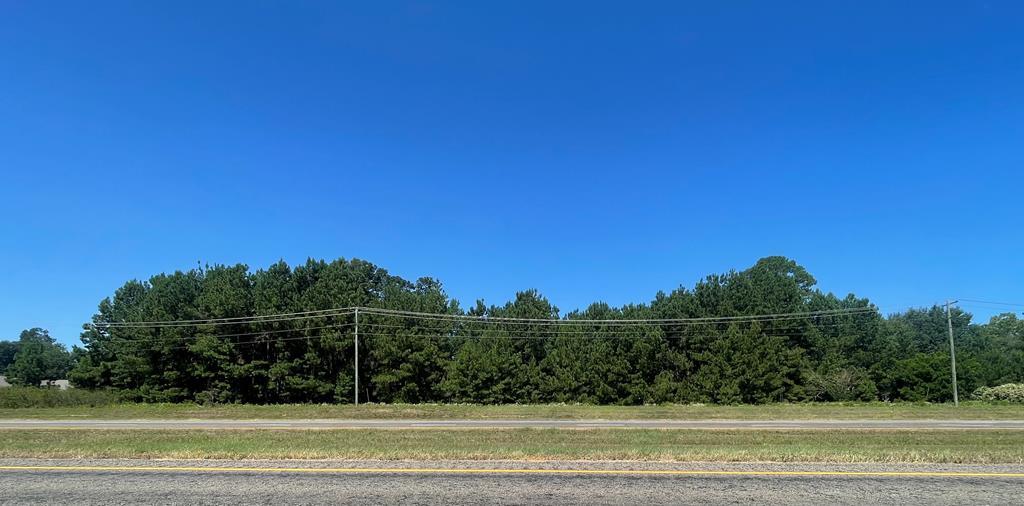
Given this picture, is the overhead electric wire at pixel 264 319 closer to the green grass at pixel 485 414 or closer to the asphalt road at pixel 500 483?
the green grass at pixel 485 414

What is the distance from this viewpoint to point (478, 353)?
48.4 metres

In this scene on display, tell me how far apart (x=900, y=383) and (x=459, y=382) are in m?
40.2

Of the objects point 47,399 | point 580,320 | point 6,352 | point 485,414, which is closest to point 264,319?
point 47,399

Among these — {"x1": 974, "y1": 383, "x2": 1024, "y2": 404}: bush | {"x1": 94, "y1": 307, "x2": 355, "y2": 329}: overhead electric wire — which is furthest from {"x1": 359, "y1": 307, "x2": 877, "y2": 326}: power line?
{"x1": 974, "y1": 383, "x2": 1024, "y2": 404}: bush

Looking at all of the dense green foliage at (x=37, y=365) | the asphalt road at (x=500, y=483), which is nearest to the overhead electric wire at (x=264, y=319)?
Result: the asphalt road at (x=500, y=483)

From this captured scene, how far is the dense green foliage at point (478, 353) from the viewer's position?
152ft

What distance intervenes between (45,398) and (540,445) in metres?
39.1

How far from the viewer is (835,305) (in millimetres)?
63844

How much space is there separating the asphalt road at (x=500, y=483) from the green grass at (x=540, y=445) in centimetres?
118

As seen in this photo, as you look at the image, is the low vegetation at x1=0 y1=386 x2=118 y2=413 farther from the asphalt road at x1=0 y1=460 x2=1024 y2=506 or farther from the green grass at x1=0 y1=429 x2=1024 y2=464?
the asphalt road at x1=0 y1=460 x2=1024 y2=506

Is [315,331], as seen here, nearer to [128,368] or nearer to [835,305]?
[128,368]

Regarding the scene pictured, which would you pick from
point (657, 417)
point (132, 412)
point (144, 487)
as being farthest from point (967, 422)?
point (132, 412)

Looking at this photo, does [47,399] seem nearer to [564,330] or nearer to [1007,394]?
[564,330]

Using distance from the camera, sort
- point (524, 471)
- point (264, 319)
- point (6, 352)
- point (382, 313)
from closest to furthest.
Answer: point (524, 471) < point (264, 319) < point (382, 313) < point (6, 352)
